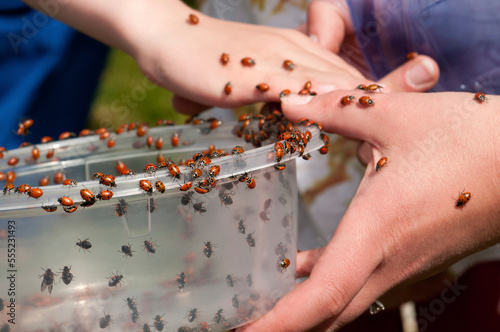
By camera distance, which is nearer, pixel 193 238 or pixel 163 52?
pixel 193 238

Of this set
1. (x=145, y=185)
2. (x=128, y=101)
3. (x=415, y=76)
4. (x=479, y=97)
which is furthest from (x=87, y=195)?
(x=128, y=101)

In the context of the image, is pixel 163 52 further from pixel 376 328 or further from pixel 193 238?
pixel 376 328

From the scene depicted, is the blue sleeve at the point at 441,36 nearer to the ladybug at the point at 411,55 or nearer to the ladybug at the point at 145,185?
the ladybug at the point at 411,55

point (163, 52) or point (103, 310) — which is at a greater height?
point (163, 52)

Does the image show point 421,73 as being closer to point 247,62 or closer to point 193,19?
point 247,62

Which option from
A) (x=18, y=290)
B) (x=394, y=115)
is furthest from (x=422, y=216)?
(x=18, y=290)

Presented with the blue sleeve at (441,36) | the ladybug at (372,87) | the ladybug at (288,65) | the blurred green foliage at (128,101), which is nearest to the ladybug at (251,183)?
the ladybug at (372,87)

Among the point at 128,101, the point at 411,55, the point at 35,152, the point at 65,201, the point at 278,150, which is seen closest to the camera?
the point at 65,201
